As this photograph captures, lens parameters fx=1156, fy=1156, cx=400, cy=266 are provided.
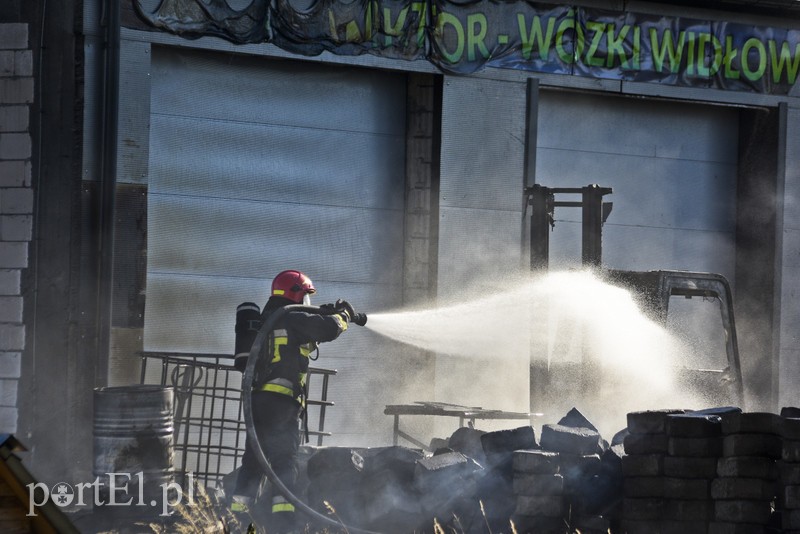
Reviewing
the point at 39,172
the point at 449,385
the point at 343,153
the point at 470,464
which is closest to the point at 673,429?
the point at 470,464

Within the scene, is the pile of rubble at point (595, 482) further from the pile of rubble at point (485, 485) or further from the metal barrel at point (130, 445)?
the metal barrel at point (130, 445)

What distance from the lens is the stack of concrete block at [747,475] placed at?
8117mm

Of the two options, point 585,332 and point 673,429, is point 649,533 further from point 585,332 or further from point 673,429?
point 585,332

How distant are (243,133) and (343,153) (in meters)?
1.22

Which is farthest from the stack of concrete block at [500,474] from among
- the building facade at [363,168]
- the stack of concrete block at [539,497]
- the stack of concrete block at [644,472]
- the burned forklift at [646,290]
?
the building facade at [363,168]

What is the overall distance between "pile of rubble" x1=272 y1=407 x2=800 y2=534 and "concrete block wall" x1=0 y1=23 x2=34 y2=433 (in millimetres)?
4530

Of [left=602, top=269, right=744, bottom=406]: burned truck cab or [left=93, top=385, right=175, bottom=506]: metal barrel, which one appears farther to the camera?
[left=602, top=269, right=744, bottom=406]: burned truck cab

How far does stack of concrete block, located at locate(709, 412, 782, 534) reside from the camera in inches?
320

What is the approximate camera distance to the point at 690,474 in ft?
27.3

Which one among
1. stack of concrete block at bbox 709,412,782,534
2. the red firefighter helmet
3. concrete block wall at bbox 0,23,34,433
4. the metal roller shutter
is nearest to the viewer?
stack of concrete block at bbox 709,412,782,534

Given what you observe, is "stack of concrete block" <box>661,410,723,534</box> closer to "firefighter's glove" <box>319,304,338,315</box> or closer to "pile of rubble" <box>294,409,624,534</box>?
"pile of rubble" <box>294,409,624,534</box>

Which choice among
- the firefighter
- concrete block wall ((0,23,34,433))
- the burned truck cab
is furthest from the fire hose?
concrete block wall ((0,23,34,433))

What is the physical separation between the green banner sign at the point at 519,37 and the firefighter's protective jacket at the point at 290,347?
16.8 ft

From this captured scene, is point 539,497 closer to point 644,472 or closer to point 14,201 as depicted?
point 644,472
